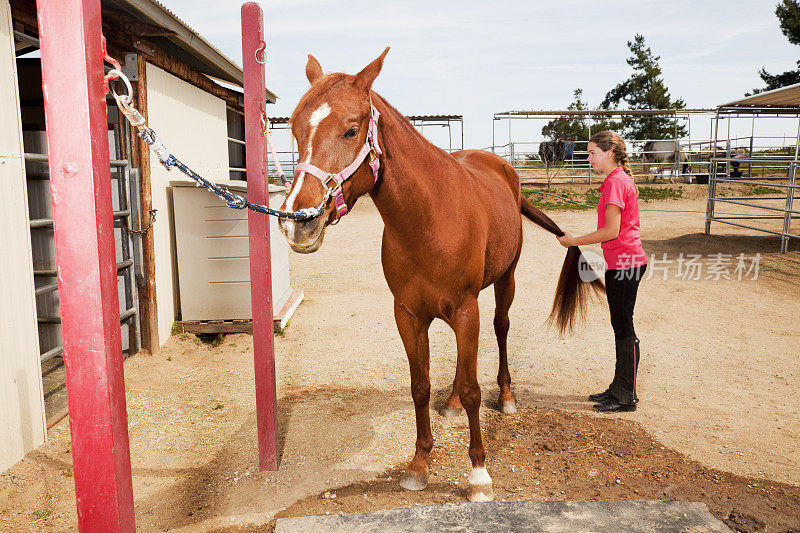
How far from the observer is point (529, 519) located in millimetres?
2090

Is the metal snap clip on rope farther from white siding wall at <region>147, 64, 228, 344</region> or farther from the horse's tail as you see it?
white siding wall at <region>147, 64, 228, 344</region>

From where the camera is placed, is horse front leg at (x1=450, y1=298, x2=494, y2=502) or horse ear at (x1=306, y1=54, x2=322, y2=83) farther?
horse front leg at (x1=450, y1=298, x2=494, y2=502)

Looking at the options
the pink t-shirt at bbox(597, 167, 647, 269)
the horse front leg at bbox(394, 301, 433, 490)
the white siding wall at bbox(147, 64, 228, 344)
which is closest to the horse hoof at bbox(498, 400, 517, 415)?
the horse front leg at bbox(394, 301, 433, 490)

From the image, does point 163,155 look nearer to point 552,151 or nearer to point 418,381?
point 418,381

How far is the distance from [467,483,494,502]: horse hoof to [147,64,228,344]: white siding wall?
3529mm

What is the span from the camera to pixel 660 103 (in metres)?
39.2

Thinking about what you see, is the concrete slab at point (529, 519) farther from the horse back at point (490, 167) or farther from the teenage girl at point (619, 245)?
the horse back at point (490, 167)

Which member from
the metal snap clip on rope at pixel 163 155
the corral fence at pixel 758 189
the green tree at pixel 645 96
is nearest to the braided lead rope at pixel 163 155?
the metal snap clip on rope at pixel 163 155

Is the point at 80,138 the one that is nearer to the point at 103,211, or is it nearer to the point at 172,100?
→ the point at 103,211

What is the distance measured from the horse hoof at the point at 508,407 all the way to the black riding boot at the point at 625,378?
22.6 inches

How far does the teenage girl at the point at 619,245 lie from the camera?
3.46 m

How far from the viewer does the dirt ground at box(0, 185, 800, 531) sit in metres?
2.68

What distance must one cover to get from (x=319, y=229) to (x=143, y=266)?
358cm

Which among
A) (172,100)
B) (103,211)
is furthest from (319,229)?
(172,100)
